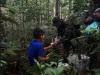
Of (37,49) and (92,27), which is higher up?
(92,27)

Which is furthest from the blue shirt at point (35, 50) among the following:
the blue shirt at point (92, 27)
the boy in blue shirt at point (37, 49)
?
the blue shirt at point (92, 27)

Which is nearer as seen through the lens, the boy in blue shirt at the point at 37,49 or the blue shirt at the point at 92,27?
the blue shirt at the point at 92,27

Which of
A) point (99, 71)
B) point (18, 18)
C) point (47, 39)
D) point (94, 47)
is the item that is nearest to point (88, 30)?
point (94, 47)

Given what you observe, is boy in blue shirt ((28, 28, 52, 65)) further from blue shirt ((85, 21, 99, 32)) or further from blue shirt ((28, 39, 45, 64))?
blue shirt ((85, 21, 99, 32))

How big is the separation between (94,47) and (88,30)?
1.07 feet

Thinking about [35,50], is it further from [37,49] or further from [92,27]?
[92,27]

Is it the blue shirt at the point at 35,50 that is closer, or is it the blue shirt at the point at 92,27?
the blue shirt at the point at 92,27

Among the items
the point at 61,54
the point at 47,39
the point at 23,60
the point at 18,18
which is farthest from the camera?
the point at 18,18

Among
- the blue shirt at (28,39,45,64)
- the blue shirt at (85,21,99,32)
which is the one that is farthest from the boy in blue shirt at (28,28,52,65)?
the blue shirt at (85,21,99,32)

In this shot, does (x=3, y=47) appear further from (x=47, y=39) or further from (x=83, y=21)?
(x=47, y=39)

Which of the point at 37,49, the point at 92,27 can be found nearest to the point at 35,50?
the point at 37,49

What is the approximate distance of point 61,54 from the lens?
698 cm

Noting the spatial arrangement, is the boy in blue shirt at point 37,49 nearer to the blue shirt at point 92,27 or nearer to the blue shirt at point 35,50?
the blue shirt at point 35,50

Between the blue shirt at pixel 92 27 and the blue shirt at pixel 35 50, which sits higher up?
the blue shirt at pixel 92 27
